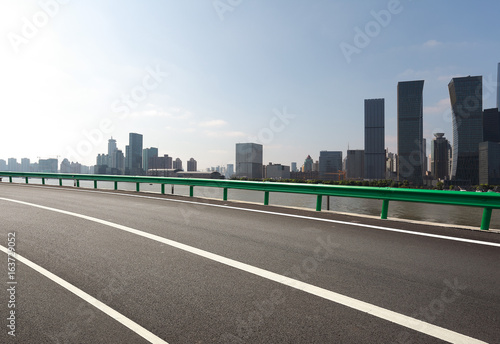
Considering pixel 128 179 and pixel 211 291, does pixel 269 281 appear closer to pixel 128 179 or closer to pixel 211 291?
pixel 211 291

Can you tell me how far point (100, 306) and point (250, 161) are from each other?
259ft

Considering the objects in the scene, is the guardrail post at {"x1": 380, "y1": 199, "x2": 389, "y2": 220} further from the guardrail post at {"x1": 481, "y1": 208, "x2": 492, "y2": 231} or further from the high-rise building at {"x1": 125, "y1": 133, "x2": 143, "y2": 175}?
the high-rise building at {"x1": 125, "y1": 133, "x2": 143, "y2": 175}

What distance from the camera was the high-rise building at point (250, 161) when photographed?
75.4 meters

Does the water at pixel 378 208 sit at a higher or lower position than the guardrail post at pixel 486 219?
lower

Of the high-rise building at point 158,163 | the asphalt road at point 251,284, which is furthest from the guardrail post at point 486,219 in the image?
the high-rise building at point 158,163

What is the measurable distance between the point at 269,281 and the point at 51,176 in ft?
80.0

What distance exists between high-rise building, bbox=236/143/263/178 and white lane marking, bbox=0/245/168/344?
226ft

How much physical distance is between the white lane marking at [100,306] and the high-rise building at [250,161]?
6899 cm

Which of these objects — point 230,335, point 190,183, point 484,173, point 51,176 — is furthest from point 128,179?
point 484,173

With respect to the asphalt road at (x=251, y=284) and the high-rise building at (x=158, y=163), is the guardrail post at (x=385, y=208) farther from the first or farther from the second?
the high-rise building at (x=158, y=163)

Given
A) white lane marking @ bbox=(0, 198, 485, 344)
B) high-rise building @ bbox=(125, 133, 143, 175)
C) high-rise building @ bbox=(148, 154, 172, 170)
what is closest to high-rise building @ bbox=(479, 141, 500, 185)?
high-rise building @ bbox=(148, 154, 172, 170)

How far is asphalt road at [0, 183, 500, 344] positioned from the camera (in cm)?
268

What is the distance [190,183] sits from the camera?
13.5 meters

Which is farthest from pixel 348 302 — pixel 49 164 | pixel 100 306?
pixel 49 164
